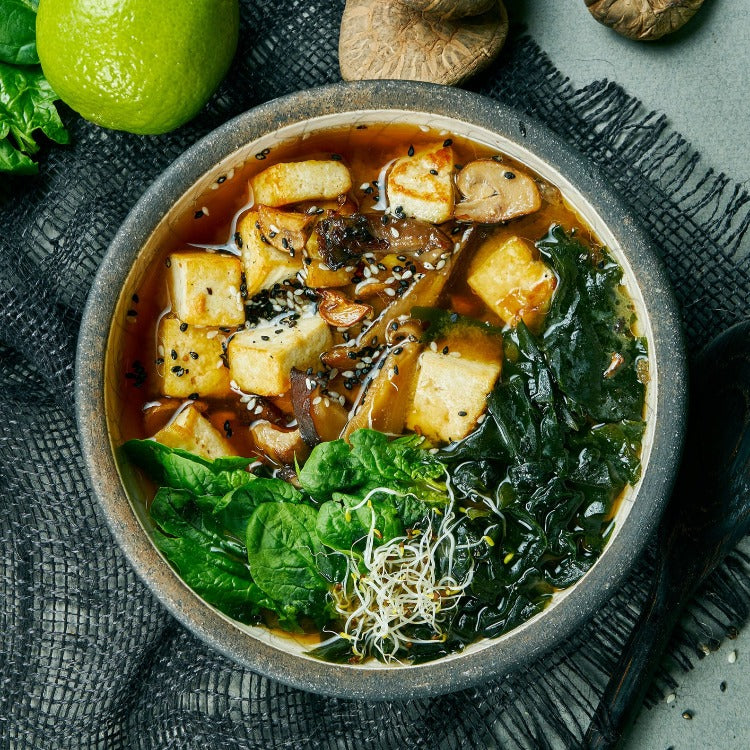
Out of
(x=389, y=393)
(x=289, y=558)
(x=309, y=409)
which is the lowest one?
(x=289, y=558)

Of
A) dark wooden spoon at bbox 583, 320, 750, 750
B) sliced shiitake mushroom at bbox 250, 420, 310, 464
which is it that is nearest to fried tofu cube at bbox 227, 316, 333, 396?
sliced shiitake mushroom at bbox 250, 420, 310, 464

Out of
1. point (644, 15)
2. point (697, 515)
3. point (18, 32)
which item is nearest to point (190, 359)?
point (18, 32)

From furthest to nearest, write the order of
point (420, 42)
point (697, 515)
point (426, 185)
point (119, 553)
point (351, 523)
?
point (119, 553)
point (420, 42)
point (697, 515)
point (426, 185)
point (351, 523)

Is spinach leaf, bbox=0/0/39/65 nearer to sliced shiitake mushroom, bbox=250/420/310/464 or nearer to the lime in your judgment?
the lime

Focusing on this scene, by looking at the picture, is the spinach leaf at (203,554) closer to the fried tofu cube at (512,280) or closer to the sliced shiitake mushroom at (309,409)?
the sliced shiitake mushroom at (309,409)

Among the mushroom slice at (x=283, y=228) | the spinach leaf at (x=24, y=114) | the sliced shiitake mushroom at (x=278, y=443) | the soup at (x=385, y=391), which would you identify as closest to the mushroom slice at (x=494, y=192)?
the soup at (x=385, y=391)

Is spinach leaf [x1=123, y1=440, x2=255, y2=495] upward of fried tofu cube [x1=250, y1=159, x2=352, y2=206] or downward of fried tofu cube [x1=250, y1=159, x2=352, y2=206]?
downward

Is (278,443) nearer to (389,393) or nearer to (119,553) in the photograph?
(389,393)
